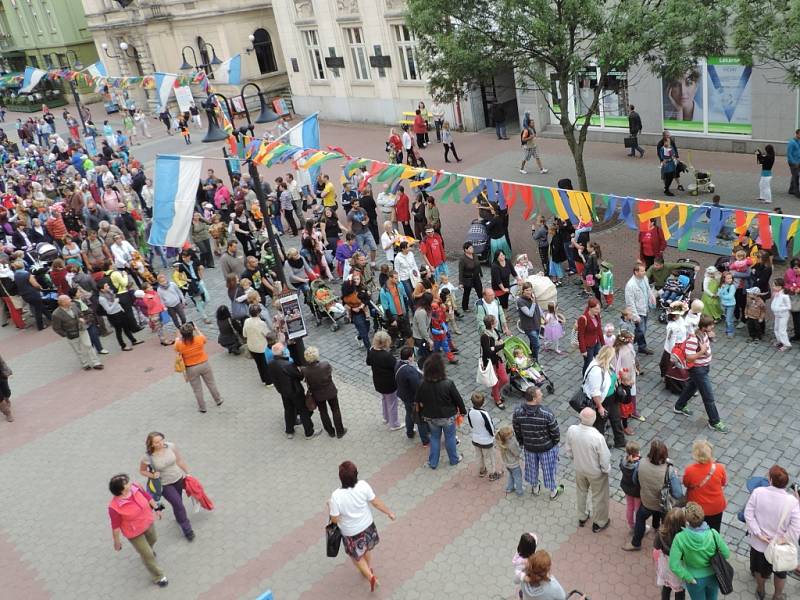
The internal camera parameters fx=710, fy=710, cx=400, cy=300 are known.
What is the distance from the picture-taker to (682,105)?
68.9 ft

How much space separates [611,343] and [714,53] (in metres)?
7.65

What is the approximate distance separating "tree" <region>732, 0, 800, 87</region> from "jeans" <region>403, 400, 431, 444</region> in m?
9.37

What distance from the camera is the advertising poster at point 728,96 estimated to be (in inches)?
764

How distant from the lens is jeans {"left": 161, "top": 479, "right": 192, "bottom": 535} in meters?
8.33

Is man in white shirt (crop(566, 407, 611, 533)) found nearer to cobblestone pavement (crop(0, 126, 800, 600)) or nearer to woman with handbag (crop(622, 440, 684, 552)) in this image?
cobblestone pavement (crop(0, 126, 800, 600))

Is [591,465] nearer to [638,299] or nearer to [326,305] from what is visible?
[638,299]

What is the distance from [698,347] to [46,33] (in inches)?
2384

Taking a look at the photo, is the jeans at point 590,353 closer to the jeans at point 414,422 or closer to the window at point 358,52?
the jeans at point 414,422

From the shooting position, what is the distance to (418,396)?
905cm

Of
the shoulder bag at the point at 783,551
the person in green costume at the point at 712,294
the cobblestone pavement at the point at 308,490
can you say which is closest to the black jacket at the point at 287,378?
the cobblestone pavement at the point at 308,490

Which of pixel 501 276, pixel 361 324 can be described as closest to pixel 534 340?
pixel 501 276

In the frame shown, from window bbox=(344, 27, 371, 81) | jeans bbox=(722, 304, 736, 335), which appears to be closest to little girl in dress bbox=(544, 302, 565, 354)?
jeans bbox=(722, 304, 736, 335)

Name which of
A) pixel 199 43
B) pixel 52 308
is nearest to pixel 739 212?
pixel 52 308

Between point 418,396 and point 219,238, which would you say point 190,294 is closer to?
point 219,238
